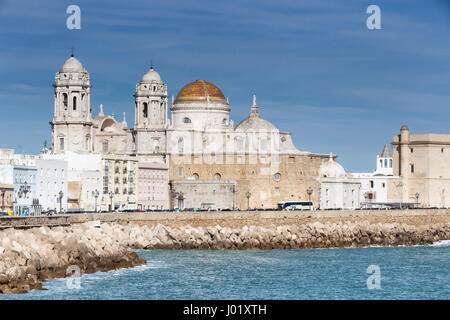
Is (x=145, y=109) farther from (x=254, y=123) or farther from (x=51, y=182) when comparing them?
(x=51, y=182)

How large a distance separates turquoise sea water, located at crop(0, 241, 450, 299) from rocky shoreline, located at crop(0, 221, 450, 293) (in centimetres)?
105

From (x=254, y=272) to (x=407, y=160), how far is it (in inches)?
2363

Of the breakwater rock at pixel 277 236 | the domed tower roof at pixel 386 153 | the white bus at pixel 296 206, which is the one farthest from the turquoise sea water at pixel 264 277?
the domed tower roof at pixel 386 153

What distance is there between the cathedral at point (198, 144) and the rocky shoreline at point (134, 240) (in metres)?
18.5

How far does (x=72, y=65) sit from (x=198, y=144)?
14.8m

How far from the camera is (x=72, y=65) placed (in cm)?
9438

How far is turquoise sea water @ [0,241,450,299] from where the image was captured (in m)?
45.4

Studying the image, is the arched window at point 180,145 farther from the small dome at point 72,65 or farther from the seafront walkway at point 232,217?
the seafront walkway at point 232,217

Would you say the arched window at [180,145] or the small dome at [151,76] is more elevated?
the small dome at [151,76]

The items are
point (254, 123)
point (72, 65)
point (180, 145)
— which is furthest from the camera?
point (180, 145)

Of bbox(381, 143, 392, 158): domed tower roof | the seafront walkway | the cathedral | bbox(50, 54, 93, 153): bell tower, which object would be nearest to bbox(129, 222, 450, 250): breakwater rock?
the seafront walkway

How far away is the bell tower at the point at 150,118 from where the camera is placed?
331ft

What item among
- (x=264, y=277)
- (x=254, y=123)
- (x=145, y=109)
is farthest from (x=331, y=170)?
(x=264, y=277)
